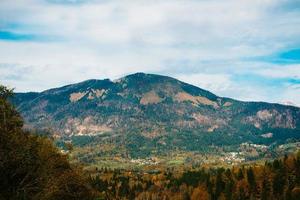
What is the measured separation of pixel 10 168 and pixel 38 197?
311 centimetres

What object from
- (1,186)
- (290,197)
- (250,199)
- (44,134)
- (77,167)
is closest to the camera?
(1,186)

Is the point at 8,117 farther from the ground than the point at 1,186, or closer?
farther from the ground

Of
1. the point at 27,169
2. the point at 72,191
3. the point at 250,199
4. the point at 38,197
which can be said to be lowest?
the point at 250,199

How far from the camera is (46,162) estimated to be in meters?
36.1

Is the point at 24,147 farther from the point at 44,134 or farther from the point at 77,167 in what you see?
the point at 77,167

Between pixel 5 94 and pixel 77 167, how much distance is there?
24.0 meters

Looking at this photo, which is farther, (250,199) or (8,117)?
(250,199)

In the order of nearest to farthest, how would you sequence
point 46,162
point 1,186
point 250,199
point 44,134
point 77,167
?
point 1,186 → point 46,162 → point 44,134 → point 77,167 → point 250,199

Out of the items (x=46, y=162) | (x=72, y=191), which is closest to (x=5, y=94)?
(x=46, y=162)

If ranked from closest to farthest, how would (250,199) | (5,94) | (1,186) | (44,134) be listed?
(1,186) → (5,94) → (44,134) → (250,199)

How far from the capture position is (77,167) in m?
63.4

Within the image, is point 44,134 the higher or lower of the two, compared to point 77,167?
higher

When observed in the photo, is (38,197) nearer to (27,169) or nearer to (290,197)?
(27,169)

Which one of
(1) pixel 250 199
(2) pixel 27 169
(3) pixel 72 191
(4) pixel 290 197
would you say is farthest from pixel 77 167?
(1) pixel 250 199
